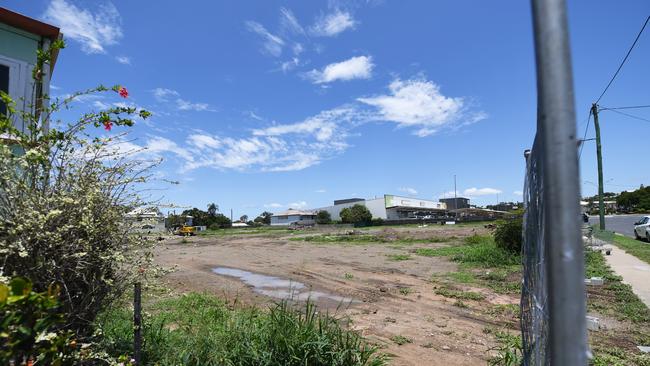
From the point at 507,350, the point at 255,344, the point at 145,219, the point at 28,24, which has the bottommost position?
the point at 507,350

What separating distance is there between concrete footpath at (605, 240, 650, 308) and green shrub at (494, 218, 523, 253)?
121 inches

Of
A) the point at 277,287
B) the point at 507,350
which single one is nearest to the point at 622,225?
the point at 277,287

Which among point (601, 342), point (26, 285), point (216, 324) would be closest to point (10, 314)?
point (26, 285)

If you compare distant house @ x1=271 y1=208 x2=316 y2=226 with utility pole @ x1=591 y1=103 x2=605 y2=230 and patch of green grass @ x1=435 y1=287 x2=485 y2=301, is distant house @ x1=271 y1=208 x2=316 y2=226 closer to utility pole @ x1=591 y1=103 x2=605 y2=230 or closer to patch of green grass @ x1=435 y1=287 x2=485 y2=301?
utility pole @ x1=591 y1=103 x2=605 y2=230

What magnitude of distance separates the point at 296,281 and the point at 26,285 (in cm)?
1168

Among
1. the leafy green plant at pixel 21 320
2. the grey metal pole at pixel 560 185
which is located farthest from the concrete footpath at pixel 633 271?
the leafy green plant at pixel 21 320

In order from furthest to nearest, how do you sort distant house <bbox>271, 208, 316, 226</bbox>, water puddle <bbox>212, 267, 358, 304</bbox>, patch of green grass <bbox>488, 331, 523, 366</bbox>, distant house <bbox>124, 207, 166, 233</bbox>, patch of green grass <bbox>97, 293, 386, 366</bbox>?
distant house <bbox>271, 208, 316, 226</bbox> → water puddle <bbox>212, 267, 358, 304</bbox> → patch of green grass <bbox>488, 331, 523, 366</bbox> → patch of green grass <bbox>97, 293, 386, 366</bbox> → distant house <bbox>124, 207, 166, 233</bbox>

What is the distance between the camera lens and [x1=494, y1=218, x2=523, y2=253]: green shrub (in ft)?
54.0

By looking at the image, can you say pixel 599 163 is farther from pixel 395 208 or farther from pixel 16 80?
pixel 395 208

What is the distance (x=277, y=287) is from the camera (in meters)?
12.1

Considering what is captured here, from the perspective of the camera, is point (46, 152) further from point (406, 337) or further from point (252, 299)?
point (252, 299)

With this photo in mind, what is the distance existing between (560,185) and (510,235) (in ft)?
56.5

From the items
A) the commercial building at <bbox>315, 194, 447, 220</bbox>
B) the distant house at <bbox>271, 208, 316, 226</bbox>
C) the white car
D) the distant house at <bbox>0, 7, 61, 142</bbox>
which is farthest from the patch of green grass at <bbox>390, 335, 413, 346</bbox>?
the distant house at <bbox>271, 208, 316, 226</bbox>

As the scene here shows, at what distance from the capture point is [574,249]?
3.44 feet
